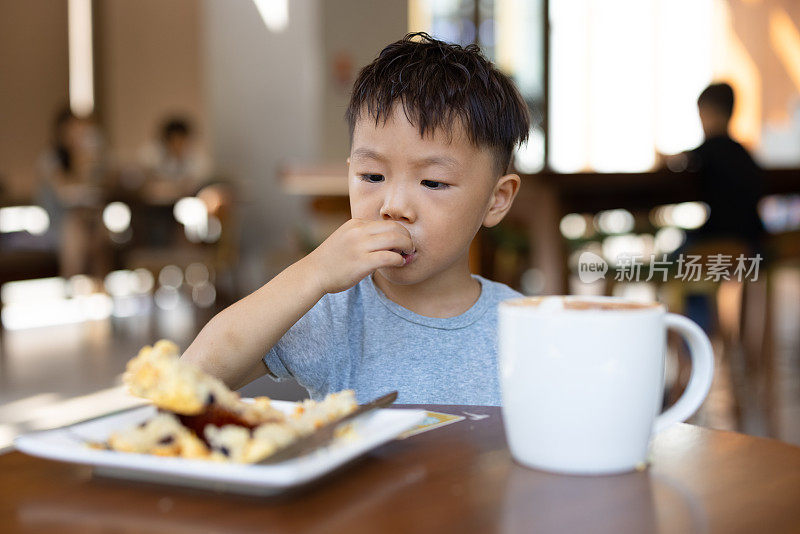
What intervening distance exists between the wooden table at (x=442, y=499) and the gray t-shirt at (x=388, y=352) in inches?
13.6

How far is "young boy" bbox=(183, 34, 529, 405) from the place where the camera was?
0.90 metres

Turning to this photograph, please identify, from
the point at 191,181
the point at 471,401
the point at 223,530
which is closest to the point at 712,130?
the point at 471,401

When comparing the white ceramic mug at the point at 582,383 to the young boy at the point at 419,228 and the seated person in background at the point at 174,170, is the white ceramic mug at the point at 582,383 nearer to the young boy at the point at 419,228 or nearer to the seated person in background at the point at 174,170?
the young boy at the point at 419,228

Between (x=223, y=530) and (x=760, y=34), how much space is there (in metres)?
10.8

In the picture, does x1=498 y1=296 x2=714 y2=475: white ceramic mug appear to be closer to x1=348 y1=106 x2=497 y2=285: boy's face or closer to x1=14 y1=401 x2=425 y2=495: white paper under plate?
A: x1=14 y1=401 x2=425 y2=495: white paper under plate

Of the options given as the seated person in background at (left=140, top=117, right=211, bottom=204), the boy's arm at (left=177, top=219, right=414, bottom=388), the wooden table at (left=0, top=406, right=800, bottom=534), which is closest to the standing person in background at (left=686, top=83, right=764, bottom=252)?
the boy's arm at (left=177, top=219, right=414, bottom=388)

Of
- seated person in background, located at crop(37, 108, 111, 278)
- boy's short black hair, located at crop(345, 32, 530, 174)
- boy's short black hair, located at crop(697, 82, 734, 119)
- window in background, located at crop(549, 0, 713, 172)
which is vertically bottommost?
seated person in background, located at crop(37, 108, 111, 278)

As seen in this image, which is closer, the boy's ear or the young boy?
the young boy

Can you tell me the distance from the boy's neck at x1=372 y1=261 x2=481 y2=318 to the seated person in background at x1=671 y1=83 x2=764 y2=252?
6.45 feet

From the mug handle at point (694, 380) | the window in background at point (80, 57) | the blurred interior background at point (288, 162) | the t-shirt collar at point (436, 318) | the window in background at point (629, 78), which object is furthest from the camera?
the window in background at point (629, 78)

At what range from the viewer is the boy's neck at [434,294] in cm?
102

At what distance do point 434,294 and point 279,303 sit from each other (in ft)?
0.99

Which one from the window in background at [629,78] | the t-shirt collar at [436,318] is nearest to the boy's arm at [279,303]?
the t-shirt collar at [436,318]

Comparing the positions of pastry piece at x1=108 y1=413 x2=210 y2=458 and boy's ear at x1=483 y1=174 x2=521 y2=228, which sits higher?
Result: boy's ear at x1=483 y1=174 x2=521 y2=228
